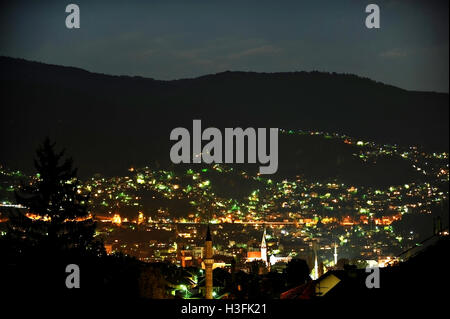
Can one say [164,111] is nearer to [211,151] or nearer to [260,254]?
[211,151]

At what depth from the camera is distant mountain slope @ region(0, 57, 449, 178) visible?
108 meters

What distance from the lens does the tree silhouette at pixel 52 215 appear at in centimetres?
3045

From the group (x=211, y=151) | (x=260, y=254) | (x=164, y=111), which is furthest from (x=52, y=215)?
(x=164, y=111)

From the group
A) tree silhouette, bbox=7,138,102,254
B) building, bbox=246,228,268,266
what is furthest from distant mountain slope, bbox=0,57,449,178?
tree silhouette, bbox=7,138,102,254

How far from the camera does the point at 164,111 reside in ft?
424

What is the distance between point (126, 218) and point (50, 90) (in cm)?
6597

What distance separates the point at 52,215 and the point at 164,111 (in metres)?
99.1

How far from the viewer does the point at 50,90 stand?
5404 inches

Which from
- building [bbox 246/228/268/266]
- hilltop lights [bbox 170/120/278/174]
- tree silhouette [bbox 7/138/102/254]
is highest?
hilltop lights [bbox 170/120/278/174]

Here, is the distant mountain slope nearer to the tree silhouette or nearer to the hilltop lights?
the hilltop lights

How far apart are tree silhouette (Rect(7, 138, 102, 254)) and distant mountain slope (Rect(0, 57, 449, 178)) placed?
45.7 meters

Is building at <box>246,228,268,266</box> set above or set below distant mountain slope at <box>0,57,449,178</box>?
below

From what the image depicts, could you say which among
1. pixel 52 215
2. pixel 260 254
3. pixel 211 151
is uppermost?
pixel 211 151

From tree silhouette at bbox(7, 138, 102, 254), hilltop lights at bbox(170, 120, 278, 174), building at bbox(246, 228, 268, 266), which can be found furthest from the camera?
hilltop lights at bbox(170, 120, 278, 174)
